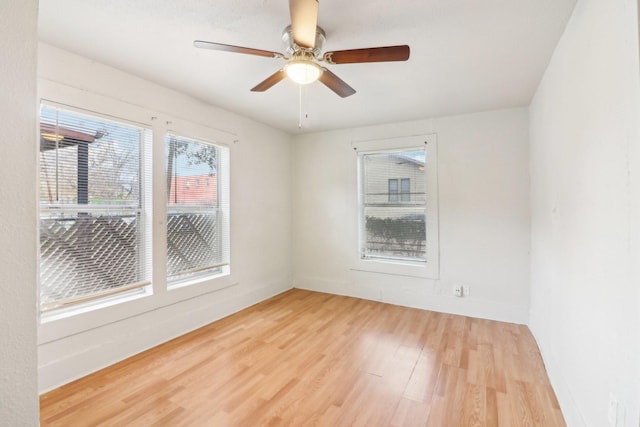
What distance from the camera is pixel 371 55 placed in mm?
1664

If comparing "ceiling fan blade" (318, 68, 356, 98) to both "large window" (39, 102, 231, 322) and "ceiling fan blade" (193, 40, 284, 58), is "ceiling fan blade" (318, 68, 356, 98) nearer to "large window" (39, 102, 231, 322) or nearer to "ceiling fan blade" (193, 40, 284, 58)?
"ceiling fan blade" (193, 40, 284, 58)

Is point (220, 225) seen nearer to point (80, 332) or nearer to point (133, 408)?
point (80, 332)

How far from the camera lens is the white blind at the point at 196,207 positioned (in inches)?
113

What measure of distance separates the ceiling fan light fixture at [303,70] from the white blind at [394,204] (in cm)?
228

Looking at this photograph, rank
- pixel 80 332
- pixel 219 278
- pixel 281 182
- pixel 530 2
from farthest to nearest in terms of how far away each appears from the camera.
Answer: pixel 281 182
pixel 219 278
pixel 80 332
pixel 530 2

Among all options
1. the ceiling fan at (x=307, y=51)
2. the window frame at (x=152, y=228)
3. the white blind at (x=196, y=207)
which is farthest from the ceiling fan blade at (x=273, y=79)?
the white blind at (x=196, y=207)

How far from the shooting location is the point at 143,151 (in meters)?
2.62

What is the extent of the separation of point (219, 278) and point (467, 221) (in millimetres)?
3016

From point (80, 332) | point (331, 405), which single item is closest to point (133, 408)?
point (80, 332)

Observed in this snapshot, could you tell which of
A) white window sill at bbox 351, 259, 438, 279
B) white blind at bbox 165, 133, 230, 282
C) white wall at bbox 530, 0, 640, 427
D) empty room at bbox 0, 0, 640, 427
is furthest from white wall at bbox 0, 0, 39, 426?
white window sill at bbox 351, 259, 438, 279

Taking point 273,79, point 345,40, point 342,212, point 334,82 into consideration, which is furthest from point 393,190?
point 273,79

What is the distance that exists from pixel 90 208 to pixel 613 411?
333cm

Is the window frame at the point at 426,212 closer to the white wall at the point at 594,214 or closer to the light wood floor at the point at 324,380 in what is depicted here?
the light wood floor at the point at 324,380

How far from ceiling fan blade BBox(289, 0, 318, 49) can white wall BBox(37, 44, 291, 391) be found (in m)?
1.31
